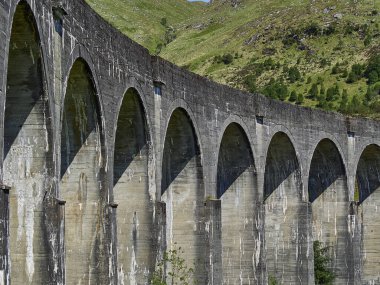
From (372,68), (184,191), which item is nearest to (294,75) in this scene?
(372,68)

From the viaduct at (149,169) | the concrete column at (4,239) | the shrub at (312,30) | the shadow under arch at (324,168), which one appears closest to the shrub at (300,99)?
the shrub at (312,30)

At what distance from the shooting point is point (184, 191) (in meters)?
23.5

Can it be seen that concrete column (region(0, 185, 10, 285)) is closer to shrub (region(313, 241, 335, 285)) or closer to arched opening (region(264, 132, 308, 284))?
arched opening (region(264, 132, 308, 284))

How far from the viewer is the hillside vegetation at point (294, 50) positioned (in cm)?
6562

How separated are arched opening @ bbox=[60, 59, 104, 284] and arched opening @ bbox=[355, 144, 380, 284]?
19.2 meters

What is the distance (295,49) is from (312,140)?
4663 cm

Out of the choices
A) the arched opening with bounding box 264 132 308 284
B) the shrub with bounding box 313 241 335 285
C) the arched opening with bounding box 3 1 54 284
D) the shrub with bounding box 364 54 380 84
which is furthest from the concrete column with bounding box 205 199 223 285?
the shrub with bounding box 364 54 380 84

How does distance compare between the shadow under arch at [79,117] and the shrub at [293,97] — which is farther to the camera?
the shrub at [293,97]

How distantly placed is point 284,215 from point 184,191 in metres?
6.97

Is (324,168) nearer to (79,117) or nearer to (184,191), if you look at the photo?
(184,191)

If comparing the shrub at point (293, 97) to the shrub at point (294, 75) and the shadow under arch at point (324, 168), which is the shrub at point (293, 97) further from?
the shadow under arch at point (324, 168)

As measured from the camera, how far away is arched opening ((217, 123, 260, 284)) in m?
26.6

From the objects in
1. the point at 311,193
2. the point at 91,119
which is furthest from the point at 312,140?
the point at 91,119

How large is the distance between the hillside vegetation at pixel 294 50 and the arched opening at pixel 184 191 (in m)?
32.1
